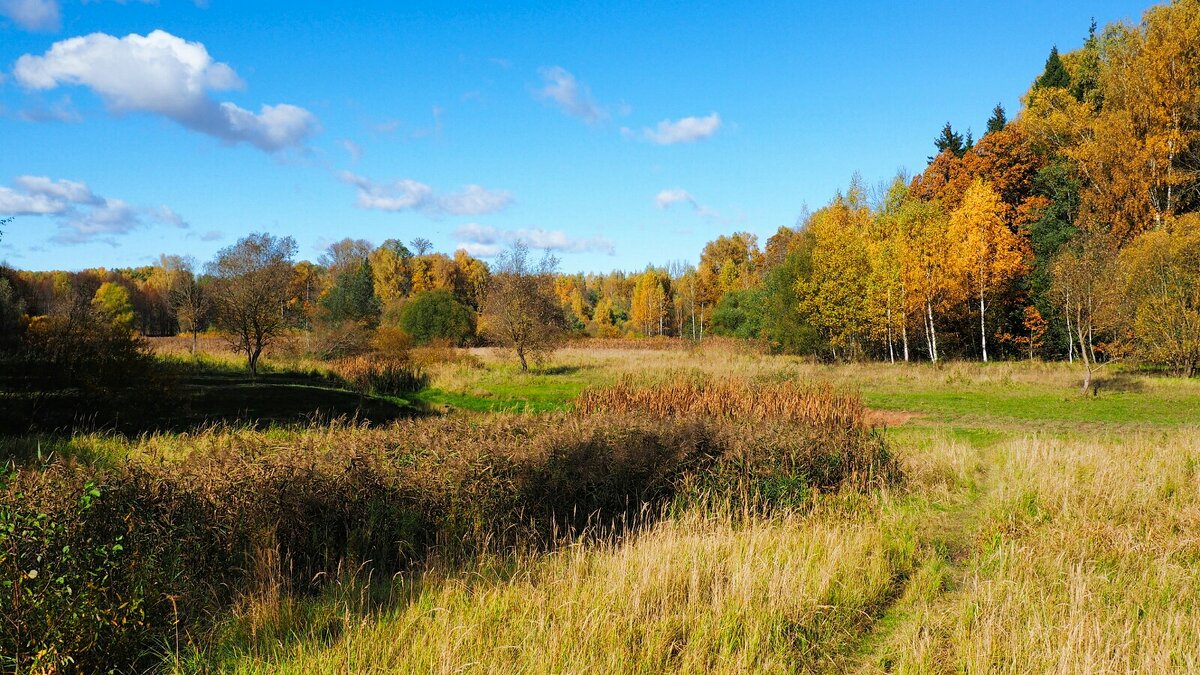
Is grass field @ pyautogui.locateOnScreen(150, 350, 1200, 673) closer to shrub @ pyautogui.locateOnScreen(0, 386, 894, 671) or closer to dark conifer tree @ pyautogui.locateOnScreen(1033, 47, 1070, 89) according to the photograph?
shrub @ pyautogui.locateOnScreen(0, 386, 894, 671)

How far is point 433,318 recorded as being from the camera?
48.8 m

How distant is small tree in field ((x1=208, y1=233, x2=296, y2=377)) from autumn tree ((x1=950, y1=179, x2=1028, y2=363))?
33143 millimetres

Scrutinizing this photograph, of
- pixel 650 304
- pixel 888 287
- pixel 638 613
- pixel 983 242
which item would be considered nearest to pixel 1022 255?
pixel 983 242

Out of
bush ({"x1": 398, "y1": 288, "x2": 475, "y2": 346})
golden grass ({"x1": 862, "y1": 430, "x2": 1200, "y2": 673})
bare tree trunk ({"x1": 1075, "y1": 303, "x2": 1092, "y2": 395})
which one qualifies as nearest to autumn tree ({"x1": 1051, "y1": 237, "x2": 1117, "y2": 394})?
bare tree trunk ({"x1": 1075, "y1": 303, "x2": 1092, "y2": 395})

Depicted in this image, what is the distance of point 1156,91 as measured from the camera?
2858 centimetres

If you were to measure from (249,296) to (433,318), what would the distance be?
23089mm

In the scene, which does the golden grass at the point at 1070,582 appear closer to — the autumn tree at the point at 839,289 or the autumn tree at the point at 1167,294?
the autumn tree at the point at 1167,294

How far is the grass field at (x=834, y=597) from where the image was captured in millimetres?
4309

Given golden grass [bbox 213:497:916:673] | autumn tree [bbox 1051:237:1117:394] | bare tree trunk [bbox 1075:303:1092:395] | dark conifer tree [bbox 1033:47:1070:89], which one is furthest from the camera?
dark conifer tree [bbox 1033:47:1070:89]

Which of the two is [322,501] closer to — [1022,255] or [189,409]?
[189,409]

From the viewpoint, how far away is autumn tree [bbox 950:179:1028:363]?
110 ft

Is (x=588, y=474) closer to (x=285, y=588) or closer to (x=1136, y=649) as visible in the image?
(x=285, y=588)

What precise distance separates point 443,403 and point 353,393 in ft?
10.7

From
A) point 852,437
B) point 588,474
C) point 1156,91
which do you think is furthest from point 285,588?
point 1156,91
